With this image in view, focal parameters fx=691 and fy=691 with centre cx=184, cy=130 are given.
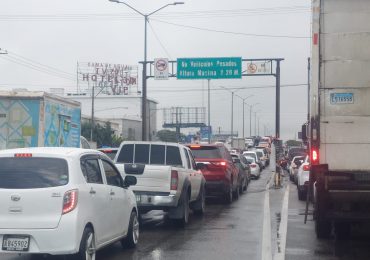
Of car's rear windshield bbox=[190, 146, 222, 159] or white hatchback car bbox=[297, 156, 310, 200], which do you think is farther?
white hatchback car bbox=[297, 156, 310, 200]

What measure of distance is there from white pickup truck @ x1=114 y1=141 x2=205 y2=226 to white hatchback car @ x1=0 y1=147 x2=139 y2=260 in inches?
161

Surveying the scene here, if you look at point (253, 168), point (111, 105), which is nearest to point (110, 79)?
point (111, 105)

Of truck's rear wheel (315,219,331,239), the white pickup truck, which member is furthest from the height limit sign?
truck's rear wheel (315,219,331,239)

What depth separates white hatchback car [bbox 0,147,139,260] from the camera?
28.7 ft

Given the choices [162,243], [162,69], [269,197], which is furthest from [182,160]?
[162,69]

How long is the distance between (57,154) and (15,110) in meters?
12.0

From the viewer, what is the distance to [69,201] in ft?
29.1

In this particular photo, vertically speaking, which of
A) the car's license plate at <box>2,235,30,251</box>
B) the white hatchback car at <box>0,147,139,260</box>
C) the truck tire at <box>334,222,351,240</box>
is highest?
the white hatchback car at <box>0,147,139,260</box>

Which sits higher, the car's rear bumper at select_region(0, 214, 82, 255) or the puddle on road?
the car's rear bumper at select_region(0, 214, 82, 255)

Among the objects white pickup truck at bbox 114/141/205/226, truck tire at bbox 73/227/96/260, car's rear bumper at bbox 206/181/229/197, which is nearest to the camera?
truck tire at bbox 73/227/96/260

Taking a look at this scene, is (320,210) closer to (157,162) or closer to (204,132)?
(157,162)

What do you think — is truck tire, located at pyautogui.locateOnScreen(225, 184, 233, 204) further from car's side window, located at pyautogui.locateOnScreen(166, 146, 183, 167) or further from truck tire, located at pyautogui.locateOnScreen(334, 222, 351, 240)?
truck tire, located at pyautogui.locateOnScreen(334, 222, 351, 240)

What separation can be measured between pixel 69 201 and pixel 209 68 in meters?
29.5

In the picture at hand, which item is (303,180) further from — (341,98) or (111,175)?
(111,175)
